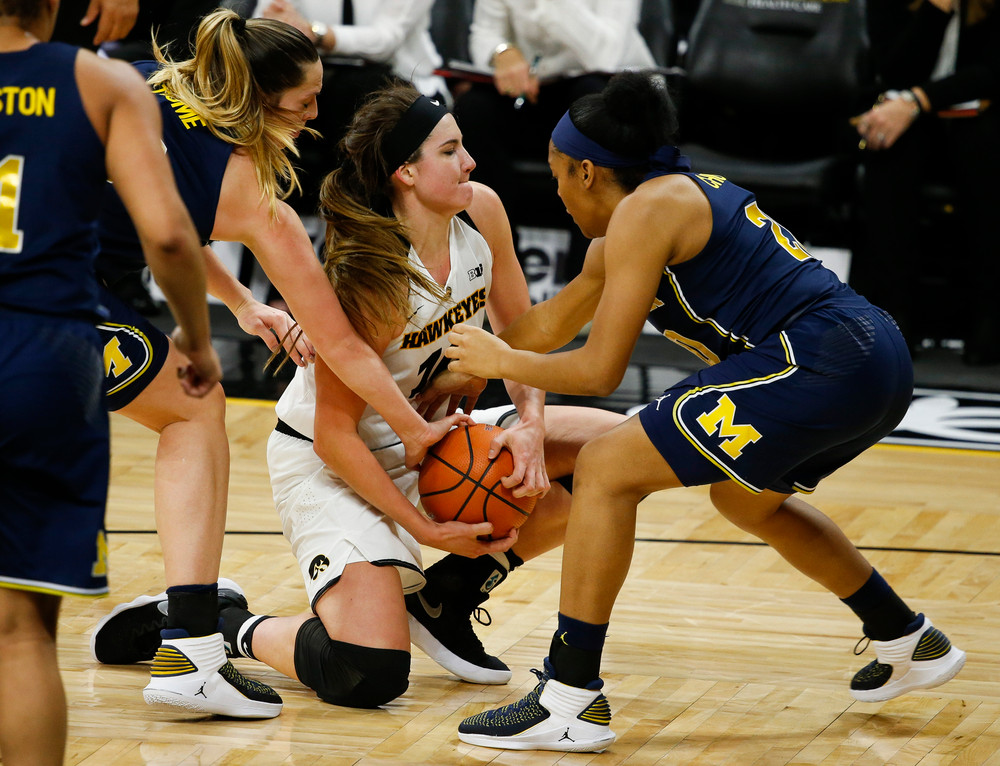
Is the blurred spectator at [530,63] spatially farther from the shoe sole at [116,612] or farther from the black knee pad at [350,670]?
the black knee pad at [350,670]

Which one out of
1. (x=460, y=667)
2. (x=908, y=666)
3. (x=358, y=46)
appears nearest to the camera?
(x=908, y=666)

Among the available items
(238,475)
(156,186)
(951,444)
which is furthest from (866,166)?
(156,186)

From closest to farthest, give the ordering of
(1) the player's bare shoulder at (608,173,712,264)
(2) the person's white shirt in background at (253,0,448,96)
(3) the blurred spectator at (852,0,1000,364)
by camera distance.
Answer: (1) the player's bare shoulder at (608,173,712,264) → (3) the blurred spectator at (852,0,1000,364) → (2) the person's white shirt in background at (253,0,448,96)

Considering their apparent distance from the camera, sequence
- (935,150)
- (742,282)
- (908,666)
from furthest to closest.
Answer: (935,150) < (908,666) < (742,282)

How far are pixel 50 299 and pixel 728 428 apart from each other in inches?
54.2

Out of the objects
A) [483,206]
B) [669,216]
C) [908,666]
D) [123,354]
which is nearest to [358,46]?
[483,206]

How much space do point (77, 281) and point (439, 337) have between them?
3.93 feet

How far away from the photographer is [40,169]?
6.92ft

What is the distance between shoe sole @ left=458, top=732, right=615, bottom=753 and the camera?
9.16 feet

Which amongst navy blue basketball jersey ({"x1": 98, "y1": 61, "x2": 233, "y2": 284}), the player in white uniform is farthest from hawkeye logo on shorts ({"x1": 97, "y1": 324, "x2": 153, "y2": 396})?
the player in white uniform

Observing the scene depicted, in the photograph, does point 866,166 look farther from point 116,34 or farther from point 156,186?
point 156,186

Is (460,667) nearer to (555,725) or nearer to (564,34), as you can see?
(555,725)

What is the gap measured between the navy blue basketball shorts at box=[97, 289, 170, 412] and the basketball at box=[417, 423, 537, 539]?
26.6 inches

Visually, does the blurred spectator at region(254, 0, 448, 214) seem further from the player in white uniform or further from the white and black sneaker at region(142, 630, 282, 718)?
the white and black sneaker at region(142, 630, 282, 718)
